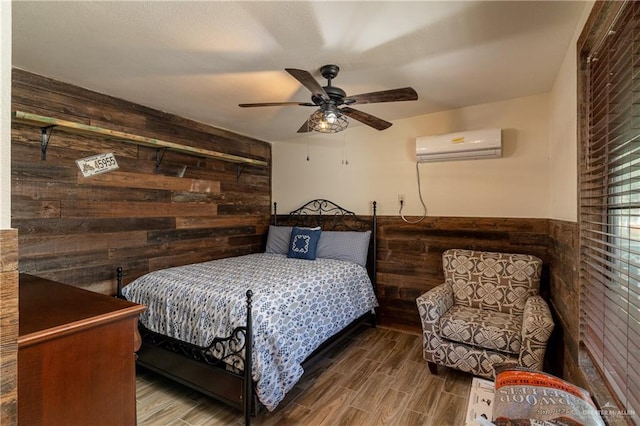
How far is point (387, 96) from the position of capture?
2025 millimetres

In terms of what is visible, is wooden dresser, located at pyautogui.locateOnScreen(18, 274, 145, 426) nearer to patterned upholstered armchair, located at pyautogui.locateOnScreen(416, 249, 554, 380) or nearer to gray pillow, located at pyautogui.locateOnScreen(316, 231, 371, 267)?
patterned upholstered armchair, located at pyautogui.locateOnScreen(416, 249, 554, 380)

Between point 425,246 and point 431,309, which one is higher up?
point 425,246

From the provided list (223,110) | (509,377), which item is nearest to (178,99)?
(223,110)

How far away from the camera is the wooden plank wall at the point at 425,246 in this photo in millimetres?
2861

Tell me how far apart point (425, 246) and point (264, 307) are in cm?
200

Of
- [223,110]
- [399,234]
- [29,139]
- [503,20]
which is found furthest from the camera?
[399,234]

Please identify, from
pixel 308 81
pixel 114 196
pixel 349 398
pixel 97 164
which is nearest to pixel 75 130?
pixel 97 164

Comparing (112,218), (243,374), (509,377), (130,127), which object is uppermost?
(130,127)

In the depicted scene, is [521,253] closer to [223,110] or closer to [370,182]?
[370,182]

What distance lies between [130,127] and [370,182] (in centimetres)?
250

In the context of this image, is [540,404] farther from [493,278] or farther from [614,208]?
[493,278]

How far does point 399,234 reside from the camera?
3459 millimetres

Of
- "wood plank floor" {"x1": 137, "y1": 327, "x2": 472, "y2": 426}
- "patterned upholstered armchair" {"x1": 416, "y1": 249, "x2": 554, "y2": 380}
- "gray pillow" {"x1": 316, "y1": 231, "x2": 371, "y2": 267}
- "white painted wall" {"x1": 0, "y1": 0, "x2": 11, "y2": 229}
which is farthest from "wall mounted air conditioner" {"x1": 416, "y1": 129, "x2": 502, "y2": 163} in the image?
"white painted wall" {"x1": 0, "y1": 0, "x2": 11, "y2": 229}

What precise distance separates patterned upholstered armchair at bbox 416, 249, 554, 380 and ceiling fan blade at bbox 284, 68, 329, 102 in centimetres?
171
